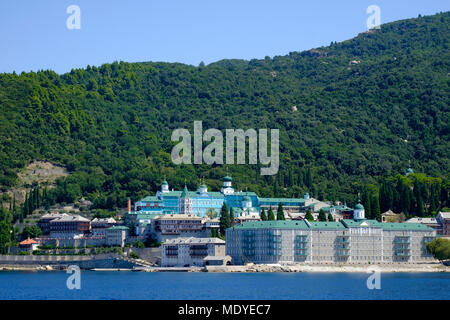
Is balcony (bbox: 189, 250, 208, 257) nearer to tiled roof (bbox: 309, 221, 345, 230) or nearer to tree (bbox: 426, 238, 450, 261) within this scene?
tiled roof (bbox: 309, 221, 345, 230)

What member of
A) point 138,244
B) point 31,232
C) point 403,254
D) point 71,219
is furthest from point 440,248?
point 31,232

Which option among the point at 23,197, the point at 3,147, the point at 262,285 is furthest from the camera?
the point at 3,147

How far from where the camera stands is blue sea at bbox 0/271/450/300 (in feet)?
244

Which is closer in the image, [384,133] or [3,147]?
[3,147]

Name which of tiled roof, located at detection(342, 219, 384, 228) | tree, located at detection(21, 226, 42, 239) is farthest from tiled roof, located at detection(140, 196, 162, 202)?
tiled roof, located at detection(342, 219, 384, 228)

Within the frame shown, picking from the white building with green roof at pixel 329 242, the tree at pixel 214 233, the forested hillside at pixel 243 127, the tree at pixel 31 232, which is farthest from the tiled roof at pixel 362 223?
the tree at pixel 31 232

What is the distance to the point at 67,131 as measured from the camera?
176 meters

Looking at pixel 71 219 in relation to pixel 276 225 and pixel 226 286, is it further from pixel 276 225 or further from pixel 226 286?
pixel 226 286

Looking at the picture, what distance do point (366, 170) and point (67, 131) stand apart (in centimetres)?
5315

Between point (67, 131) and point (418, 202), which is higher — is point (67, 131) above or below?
above

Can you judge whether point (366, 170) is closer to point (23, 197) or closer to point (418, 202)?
point (418, 202)

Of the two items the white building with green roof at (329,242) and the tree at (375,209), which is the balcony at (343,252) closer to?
the white building with green roof at (329,242)
